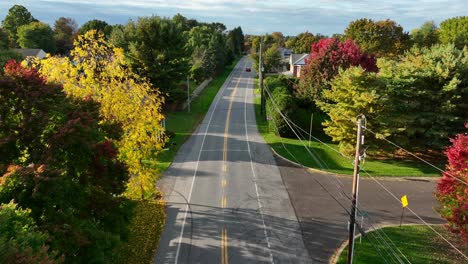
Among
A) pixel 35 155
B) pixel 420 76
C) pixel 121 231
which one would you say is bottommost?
pixel 121 231

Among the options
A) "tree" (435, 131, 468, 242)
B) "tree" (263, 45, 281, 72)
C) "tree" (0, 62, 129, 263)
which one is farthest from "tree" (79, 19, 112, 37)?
"tree" (435, 131, 468, 242)

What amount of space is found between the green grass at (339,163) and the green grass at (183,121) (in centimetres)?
925

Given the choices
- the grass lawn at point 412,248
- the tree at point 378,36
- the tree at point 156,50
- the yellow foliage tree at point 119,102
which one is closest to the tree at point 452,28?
the tree at point 378,36

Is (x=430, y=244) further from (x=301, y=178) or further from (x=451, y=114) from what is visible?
(x=451, y=114)

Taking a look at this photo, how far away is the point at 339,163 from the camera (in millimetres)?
31875

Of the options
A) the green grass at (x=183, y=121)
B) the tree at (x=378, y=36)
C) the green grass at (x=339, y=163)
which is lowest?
the green grass at (x=339, y=163)

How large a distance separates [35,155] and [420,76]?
29.5 metres

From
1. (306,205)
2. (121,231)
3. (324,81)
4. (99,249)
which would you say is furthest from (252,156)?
(99,249)

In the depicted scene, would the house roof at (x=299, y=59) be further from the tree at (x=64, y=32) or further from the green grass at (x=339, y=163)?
the tree at (x=64, y=32)

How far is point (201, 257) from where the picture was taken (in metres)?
18.0

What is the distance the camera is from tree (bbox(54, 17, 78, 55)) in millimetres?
100444

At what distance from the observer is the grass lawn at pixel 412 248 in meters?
17.8

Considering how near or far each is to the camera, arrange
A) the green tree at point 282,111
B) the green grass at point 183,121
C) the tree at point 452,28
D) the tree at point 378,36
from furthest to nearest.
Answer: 1. the tree at point 452,28
2. the tree at point 378,36
3. the green tree at point 282,111
4. the green grass at point 183,121

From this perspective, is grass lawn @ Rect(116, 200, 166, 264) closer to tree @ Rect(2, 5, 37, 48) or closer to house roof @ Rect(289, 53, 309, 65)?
house roof @ Rect(289, 53, 309, 65)
